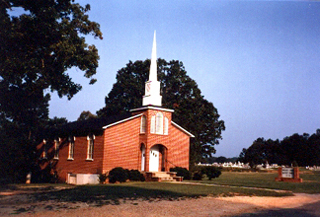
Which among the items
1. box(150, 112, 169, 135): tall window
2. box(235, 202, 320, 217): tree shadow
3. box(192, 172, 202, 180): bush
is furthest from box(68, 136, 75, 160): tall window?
box(235, 202, 320, 217): tree shadow

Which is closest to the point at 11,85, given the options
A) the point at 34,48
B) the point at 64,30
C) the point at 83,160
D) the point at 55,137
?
the point at 34,48

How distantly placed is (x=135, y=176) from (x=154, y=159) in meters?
3.95

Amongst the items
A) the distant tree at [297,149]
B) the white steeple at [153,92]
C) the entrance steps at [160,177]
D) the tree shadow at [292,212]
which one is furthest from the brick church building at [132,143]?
the distant tree at [297,149]

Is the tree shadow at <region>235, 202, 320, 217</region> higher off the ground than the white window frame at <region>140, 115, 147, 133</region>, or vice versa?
the white window frame at <region>140, 115, 147, 133</region>

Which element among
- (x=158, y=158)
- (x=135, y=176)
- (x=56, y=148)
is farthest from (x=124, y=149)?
(x=56, y=148)

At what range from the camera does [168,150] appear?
104 feet

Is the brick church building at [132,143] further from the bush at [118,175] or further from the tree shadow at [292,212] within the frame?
the tree shadow at [292,212]

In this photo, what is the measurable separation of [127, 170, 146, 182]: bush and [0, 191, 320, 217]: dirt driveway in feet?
41.6

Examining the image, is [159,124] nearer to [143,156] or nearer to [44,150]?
[143,156]

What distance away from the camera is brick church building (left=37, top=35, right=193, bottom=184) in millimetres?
29328

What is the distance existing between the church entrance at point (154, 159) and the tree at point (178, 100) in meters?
12.2

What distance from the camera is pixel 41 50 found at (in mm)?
21078

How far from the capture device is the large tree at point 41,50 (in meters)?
19.4

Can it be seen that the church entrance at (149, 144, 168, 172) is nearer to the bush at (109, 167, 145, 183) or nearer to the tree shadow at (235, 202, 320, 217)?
the bush at (109, 167, 145, 183)
